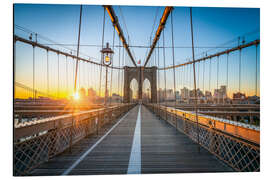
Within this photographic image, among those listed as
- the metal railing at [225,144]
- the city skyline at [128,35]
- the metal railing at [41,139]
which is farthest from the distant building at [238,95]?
the metal railing at [41,139]

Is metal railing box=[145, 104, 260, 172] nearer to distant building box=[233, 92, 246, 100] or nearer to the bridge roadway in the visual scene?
the bridge roadway

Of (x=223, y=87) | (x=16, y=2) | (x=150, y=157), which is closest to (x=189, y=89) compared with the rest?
(x=223, y=87)

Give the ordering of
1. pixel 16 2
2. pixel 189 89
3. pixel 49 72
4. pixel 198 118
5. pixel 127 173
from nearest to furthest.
→ pixel 127 173 < pixel 16 2 < pixel 198 118 < pixel 49 72 < pixel 189 89

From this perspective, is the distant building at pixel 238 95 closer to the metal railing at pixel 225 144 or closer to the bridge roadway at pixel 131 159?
the metal railing at pixel 225 144

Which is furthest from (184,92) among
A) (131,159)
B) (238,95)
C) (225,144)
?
(131,159)

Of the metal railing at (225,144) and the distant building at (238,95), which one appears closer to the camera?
A: the metal railing at (225,144)

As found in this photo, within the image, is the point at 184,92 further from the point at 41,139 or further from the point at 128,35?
the point at 41,139

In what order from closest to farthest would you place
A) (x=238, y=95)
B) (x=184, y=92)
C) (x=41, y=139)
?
1. (x=41, y=139)
2. (x=238, y=95)
3. (x=184, y=92)

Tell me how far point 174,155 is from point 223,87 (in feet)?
35.6

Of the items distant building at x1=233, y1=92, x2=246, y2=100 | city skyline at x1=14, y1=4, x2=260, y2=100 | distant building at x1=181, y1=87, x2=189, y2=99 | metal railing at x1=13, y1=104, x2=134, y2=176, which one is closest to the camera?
metal railing at x1=13, y1=104, x2=134, y2=176

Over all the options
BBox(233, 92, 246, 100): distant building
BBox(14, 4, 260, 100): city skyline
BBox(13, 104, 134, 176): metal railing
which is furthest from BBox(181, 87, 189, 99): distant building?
BBox(13, 104, 134, 176): metal railing

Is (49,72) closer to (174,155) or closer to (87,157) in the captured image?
(87,157)
